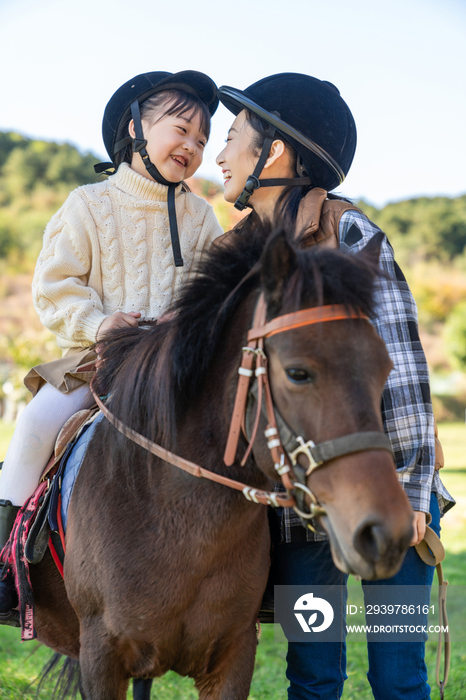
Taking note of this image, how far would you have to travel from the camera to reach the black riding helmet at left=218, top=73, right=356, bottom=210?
8.04 feet

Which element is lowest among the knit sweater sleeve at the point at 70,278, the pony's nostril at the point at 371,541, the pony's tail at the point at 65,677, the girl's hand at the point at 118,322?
the pony's tail at the point at 65,677

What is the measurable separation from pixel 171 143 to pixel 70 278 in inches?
34.0

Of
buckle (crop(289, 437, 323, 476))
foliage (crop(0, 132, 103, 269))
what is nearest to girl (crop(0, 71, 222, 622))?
buckle (crop(289, 437, 323, 476))

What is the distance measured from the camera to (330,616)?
7.80ft

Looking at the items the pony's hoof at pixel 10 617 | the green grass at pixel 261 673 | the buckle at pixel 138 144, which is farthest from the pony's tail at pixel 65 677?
the buckle at pixel 138 144

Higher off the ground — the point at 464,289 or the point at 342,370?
the point at 464,289

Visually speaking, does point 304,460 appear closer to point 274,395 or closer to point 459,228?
point 274,395

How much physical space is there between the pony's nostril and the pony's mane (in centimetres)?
58

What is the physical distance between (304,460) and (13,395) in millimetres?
17698

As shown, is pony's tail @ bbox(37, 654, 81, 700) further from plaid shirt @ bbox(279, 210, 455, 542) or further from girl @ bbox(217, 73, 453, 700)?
plaid shirt @ bbox(279, 210, 455, 542)

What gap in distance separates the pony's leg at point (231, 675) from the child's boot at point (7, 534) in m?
0.88

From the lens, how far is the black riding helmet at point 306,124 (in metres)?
2.45

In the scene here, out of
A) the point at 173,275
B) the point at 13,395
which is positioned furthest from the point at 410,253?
the point at 173,275

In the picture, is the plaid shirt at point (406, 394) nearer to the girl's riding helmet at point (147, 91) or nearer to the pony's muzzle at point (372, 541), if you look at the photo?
the pony's muzzle at point (372, 541)
